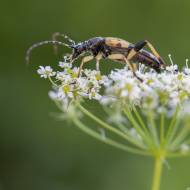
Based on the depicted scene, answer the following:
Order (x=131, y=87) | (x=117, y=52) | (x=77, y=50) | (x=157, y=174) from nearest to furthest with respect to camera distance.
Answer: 1. (x=157, y=174)
2. (x=131, y=87)
3. (x=117, y=52)
4. (x=77, y=50)

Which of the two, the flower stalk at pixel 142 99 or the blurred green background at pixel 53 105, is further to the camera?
the blurred green background at pixel 53 105

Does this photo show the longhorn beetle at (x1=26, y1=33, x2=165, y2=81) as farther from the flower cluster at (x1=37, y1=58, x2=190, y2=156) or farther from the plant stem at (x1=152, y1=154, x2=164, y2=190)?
the plant stem at (x1=152, y1=154, x2=164, y2=190)

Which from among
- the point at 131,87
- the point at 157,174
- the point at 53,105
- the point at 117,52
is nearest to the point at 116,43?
the point at 117,52

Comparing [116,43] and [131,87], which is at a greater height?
[116,43]

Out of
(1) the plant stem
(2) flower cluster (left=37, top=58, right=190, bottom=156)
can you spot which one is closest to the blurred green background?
(2) flower cluster (left=37, top=58, right=190, bottom=156)

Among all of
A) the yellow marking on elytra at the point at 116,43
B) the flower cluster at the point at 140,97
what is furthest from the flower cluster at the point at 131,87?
the yellow marking on elytra at the point at 116,43

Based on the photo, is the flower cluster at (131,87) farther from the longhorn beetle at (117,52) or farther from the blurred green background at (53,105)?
the blurred green background at (53,105)

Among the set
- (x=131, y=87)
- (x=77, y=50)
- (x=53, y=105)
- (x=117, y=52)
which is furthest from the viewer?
(x=53, y=105)

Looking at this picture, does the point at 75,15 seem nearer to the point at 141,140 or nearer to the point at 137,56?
the point at 137,56

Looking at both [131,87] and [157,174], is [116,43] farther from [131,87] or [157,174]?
[157,174]
